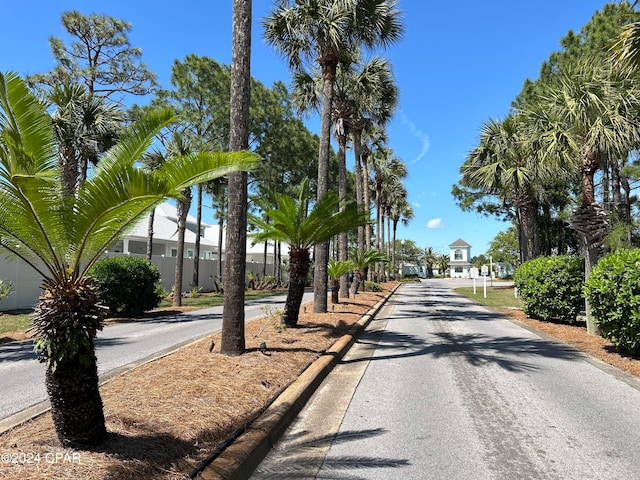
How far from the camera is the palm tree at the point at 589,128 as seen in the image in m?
10.2

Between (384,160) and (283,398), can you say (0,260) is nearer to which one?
(283,398)

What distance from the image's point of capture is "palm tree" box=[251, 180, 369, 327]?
33.7 feet

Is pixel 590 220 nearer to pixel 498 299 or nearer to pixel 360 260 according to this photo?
pixel 360 260

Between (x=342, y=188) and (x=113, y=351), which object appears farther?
(x=342, y=188)

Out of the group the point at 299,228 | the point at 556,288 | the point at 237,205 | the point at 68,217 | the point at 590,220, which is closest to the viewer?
the point at 68,217

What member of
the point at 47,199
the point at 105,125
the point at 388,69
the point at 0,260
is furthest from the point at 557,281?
the point at 0,260

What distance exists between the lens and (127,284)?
1518 cm

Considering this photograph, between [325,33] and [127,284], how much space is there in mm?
10495

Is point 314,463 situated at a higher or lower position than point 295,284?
lower

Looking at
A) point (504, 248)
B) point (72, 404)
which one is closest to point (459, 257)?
point (504, 248)

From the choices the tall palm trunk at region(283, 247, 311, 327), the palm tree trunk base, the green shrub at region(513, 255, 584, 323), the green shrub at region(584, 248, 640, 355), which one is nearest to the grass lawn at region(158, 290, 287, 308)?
the tall palm trunk at region(283, 247, 311, 327)

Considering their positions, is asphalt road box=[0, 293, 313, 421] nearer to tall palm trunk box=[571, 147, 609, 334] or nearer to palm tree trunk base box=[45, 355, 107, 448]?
palm tree trunk base box=[45, 355, 107, 448]

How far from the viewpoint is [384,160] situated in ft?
132

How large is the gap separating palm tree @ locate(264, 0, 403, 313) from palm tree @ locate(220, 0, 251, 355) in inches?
246
